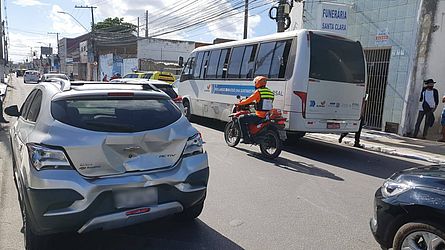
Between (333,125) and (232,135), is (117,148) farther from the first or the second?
(333,125)

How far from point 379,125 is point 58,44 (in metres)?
86.9

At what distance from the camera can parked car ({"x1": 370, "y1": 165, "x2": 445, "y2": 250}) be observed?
2.88 metres

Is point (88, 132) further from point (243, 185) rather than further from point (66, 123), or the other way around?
point (243, 185)

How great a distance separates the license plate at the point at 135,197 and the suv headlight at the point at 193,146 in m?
0.52

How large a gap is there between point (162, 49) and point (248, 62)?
36538mm

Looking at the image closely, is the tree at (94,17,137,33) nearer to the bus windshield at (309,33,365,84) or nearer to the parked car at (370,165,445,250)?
the bus windshield at (309,33,365,84)

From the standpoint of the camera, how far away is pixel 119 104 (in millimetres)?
3701

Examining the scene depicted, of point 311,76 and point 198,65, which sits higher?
point 198,65

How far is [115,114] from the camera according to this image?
3586 millimetres

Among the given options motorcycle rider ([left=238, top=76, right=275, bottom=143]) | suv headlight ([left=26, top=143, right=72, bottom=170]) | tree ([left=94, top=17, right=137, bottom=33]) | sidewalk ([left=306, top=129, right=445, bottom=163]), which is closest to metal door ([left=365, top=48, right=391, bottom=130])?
sidewalk ([left=306, top=129, right=445, bottom=163])

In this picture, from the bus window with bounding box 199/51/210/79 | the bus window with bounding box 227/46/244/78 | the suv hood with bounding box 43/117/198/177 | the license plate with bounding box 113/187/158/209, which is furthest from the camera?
the bus window with bounding box 199/51/210/79

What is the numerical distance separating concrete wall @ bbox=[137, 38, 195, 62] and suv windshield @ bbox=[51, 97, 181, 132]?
41.5m

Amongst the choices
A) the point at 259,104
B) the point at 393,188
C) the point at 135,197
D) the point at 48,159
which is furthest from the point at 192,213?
the point at 259,104

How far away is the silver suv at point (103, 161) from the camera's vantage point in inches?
121
